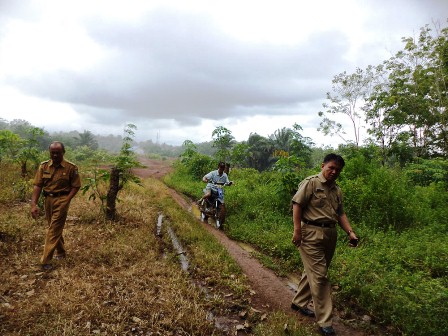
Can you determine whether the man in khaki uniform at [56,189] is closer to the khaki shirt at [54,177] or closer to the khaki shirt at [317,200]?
the khaki shirt at [54,177]

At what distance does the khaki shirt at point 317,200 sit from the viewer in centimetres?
397

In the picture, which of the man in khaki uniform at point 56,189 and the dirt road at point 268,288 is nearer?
the dirt road at point 268,288

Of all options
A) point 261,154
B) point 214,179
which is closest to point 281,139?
point 261,154

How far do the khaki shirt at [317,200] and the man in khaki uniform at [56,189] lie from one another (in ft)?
14.6

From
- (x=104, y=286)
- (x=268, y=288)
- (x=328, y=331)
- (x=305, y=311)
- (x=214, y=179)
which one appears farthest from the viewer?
(x=214, y=179)

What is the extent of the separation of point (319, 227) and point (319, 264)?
20.1 inches

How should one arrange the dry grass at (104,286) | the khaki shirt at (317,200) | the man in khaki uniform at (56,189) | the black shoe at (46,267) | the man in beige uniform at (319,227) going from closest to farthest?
the dry grass at (104,286)
the man in beige uniform at (319,227)
the khaki shirt at (317,200)
the black shoe at (46,267)
the man in khaki uniform at (56,189)

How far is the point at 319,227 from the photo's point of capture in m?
3.96

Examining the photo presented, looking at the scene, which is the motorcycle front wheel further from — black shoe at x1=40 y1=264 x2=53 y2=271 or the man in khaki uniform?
black shoe at x1=40 y1=264 x2=53 y2=271

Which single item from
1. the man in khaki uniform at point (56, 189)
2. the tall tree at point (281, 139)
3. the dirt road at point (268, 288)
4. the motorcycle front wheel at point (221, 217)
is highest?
the tall tree at point (281, 139)

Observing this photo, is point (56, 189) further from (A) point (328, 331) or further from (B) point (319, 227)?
(A) point (328, 331)

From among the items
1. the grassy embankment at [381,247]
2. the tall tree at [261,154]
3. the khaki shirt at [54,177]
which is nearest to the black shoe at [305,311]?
the grassy embankment at [381,247]

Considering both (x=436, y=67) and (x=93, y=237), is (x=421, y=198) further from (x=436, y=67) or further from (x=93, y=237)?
(x=436, y=67)

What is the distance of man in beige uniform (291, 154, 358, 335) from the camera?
382 centimetres
